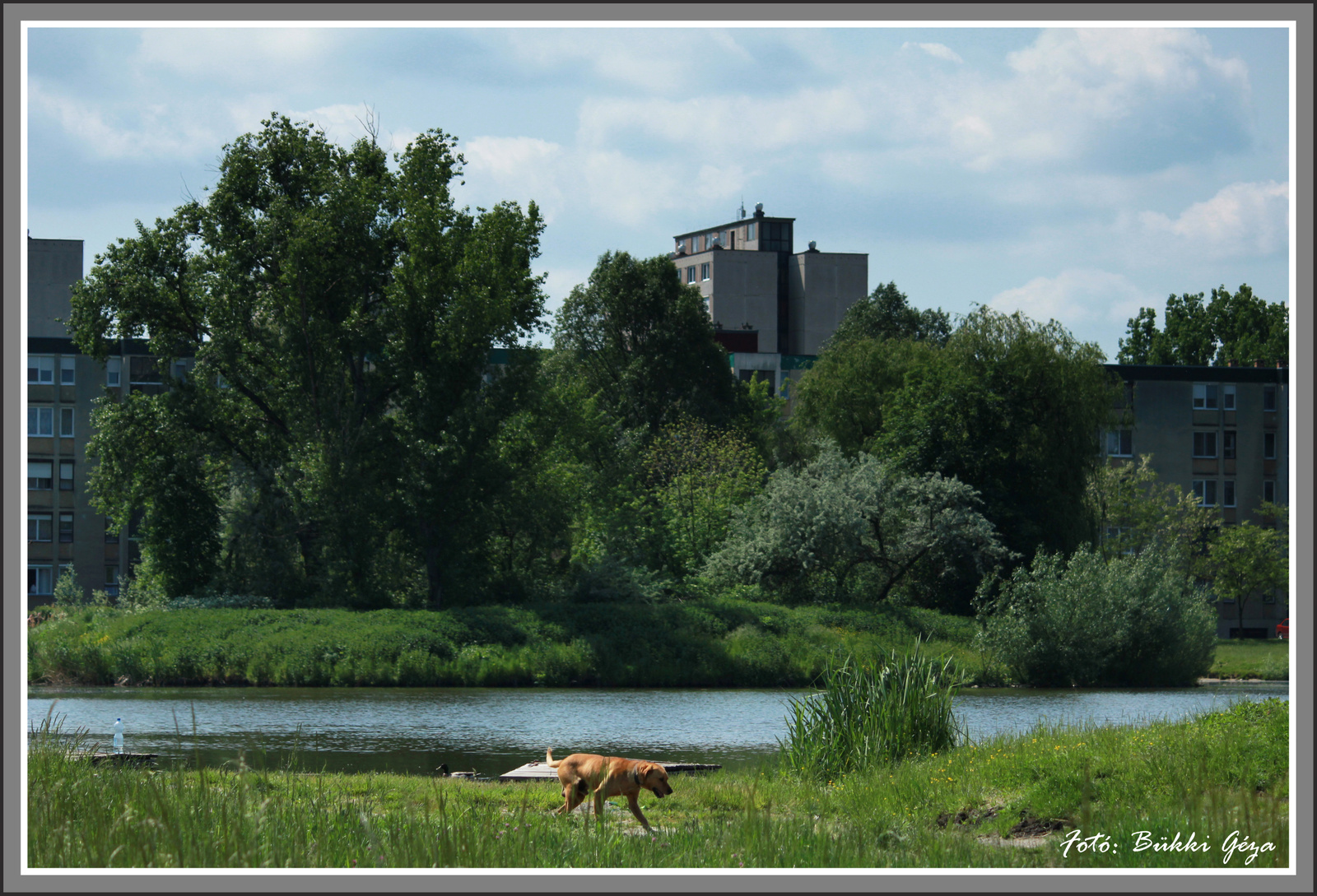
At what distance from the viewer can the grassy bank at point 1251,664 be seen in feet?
148

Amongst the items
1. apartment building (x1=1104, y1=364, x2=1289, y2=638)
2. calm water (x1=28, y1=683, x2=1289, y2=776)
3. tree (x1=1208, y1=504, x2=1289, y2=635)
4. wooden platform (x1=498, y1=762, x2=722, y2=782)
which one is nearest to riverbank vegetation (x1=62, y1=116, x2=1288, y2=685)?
calm water (x1=28, y1=683, x2=1289, y2=776)

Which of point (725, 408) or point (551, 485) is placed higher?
point (725, 408)

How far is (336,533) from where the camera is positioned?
44.1 m

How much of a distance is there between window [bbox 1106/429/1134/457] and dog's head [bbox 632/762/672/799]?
2586 inches

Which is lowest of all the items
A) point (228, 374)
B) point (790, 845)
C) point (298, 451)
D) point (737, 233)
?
point (790, 845)

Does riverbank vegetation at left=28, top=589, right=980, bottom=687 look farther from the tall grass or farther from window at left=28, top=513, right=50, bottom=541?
window at left=28, top=513, right=50, bottom=541

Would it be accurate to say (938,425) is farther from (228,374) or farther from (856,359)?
(228,374)

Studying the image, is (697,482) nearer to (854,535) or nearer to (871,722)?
(854,535)


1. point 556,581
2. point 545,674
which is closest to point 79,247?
point 556,581

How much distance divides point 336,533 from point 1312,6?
39740 millimetres

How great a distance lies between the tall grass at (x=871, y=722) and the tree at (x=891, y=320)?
60.0 meters

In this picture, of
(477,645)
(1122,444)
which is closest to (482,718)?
(477,645)

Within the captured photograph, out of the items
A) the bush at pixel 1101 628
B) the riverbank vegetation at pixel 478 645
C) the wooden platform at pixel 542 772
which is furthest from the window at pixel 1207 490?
the wooden platform at pixel 542 772

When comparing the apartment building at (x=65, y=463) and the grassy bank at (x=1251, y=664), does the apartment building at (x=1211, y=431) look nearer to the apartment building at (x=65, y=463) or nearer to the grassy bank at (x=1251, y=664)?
the grassy bank at (x=1251, y=664)
